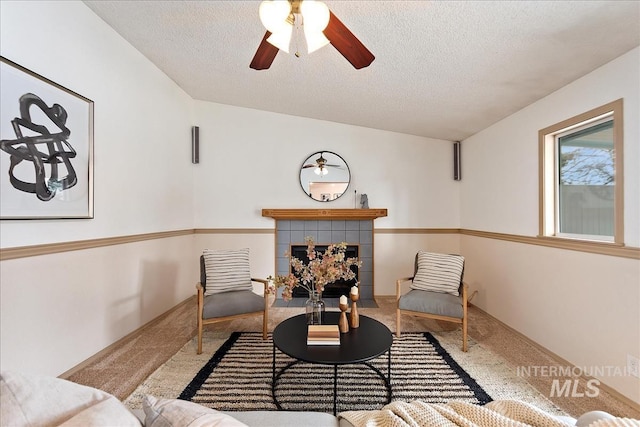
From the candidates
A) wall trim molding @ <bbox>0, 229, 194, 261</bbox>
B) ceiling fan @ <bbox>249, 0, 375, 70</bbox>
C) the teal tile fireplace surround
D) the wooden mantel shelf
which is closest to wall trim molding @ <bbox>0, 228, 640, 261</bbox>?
wall trim molding @ <bbox>0, 229, 194, 261</bbox>

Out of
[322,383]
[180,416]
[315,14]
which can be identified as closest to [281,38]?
[315,14]

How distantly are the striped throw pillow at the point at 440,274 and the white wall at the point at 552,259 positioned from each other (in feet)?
2.03

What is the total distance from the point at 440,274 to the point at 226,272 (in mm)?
2152

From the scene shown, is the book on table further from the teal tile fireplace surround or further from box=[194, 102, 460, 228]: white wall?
box=[194, 102, 460, 228]: white wall

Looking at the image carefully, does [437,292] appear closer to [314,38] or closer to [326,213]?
[326,213]

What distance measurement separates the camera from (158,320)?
324 centimetres

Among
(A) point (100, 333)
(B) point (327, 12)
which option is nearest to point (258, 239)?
(A) point (100, 333)

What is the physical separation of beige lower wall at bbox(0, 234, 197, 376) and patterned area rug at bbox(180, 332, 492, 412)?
0.98 meters

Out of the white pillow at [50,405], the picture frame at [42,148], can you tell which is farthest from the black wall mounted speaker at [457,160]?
the white pillow at [50,405]

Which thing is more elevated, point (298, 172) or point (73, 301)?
point (298, 172)

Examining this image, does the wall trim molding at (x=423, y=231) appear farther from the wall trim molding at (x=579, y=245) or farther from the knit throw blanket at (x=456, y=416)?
the knit throw blanket at (x=456, y=416)

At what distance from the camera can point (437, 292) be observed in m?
2.91

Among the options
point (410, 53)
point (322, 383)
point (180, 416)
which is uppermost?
point (410, 53)

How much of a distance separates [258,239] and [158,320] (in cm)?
158
